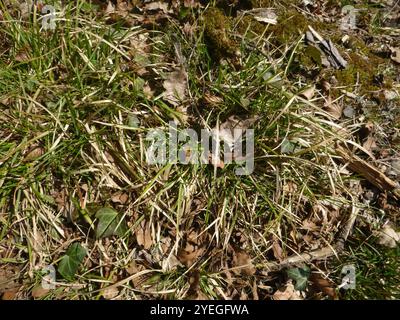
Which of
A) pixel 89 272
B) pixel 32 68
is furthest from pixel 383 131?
pixel 32 68

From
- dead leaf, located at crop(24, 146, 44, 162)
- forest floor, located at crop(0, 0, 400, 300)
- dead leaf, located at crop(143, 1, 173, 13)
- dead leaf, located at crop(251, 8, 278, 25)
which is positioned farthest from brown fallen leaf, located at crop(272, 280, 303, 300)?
dead leaf, located at crop(143, 1, 173, 13)

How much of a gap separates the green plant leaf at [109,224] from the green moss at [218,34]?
131 centimetres

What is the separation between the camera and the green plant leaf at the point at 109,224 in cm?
233

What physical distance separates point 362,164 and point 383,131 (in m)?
0.36

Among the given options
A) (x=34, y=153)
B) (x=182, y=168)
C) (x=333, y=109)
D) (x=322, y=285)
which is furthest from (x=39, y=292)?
(x=333, y=109)

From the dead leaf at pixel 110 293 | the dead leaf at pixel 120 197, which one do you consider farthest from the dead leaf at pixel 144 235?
the dead leaf at pixel 110 293

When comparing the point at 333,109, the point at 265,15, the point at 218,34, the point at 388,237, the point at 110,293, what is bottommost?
the point at 110,293

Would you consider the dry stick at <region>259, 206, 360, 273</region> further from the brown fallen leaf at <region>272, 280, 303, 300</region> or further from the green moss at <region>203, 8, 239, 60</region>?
the green moss at <region>203, 8, 239, 60</region>

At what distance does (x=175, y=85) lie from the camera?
2.61 m

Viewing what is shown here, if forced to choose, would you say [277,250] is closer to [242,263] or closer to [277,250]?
[277,250]

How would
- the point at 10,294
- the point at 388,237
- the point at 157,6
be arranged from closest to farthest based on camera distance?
the point at 10,294 < the point at 388,237 < the point at 157,6

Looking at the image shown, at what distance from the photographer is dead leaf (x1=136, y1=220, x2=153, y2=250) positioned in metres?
2.40

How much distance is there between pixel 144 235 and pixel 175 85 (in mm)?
1017

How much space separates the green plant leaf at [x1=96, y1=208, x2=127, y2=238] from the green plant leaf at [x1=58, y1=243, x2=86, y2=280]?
0.15 metres
